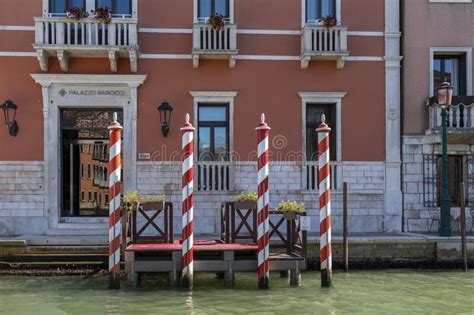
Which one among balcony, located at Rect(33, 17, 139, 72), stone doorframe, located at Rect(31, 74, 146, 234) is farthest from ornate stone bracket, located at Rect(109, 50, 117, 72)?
stone doorframe, located at Rect(31, 74, 146, 234)

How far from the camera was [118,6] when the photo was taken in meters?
14.1

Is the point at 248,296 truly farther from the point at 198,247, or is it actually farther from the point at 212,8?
the point at 212,8

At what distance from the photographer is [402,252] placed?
12.1m

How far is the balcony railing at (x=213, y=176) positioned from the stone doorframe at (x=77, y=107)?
1.42 metres

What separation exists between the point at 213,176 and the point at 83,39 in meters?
4.01

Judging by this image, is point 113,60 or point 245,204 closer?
point 245,204

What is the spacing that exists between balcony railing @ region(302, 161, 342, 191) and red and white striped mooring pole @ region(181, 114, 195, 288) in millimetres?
5231

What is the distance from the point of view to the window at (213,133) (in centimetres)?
1421

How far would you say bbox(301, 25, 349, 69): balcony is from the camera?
13883 mm

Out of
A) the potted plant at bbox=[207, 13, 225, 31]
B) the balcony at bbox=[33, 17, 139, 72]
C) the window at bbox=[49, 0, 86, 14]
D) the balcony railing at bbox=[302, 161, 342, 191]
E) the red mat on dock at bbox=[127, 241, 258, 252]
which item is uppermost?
the window at bbox=[49, 0, 86, 14]

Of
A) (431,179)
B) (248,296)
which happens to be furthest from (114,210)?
(431,179)

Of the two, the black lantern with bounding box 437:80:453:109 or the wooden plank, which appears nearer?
the wooden plank

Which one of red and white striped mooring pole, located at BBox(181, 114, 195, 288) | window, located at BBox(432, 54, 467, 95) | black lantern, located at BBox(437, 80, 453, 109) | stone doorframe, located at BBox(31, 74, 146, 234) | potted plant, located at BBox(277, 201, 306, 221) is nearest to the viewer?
red and white striped mooring pole, located at BBox(181, 114, 195, 288)

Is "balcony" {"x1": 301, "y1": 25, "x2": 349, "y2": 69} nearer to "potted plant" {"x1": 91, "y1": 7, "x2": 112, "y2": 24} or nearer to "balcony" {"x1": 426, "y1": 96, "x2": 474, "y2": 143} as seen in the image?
"balcony" {"x1": 426, "y1": 96, "x2": 474, "y2": 143}
